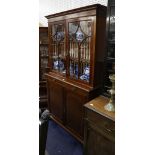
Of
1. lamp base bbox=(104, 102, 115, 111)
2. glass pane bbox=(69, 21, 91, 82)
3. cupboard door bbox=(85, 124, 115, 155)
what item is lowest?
cupboard door bbox=(85, 124, 115, 155)

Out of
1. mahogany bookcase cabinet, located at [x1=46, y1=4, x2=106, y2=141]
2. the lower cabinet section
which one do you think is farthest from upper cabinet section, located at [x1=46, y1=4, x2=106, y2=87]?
the lower cabinet section

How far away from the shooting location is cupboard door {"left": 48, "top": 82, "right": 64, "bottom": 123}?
2627 millimetres

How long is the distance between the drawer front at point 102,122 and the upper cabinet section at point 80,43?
1.45 ft

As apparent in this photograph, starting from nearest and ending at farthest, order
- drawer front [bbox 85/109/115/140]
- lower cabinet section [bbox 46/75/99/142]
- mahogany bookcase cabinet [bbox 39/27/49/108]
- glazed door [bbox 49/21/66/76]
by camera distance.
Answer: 1. drawer front [bbox 85/109/115/140]
2. lower cabinet section [bbox 46/75/99/142]
3. glazed door [bbox 49/21/66/76]
4. mahogany bookcase cabinet [bbox 39/27/49/108]

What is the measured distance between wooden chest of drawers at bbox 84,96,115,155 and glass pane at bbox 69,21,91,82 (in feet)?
1.69

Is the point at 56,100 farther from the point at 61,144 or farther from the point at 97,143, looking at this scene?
the point at 97,143

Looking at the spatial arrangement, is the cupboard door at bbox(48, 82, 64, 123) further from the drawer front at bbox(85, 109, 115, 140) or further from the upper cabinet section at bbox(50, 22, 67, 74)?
the drawer front at bbox(85, 109, 115, 140)

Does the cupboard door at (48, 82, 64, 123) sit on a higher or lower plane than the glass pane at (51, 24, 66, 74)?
lower

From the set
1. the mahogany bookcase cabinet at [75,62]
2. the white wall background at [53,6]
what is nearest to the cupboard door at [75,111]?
the mahogany bookcase cabinet at [75,62]

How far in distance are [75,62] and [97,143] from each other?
114cm

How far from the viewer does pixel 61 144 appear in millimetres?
2422
